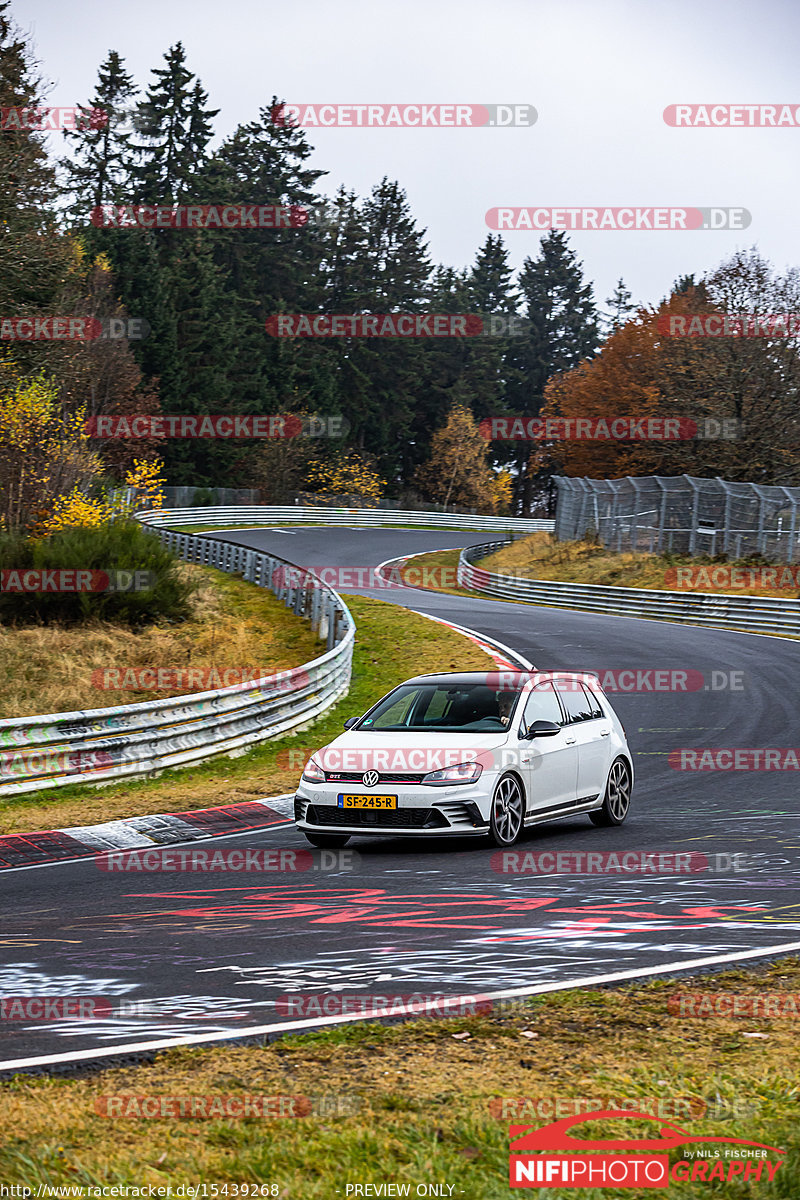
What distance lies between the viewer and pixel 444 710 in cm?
1241

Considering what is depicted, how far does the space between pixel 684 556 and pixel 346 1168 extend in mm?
41013

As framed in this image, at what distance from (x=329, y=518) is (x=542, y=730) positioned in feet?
210

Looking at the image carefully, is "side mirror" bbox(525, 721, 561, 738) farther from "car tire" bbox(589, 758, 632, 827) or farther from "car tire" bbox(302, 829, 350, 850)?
"car tire" bbox(302, 829, 350, 850)

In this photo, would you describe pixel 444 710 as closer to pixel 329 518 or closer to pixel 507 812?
pixel 507 812

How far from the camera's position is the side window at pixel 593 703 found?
1330cm

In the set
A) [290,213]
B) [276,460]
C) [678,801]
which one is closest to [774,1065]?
[678,801]

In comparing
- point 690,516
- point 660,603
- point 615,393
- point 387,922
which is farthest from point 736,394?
point 387,922

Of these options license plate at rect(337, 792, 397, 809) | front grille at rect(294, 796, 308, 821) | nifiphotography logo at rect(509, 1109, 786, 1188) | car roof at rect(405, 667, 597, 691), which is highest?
car roof at rect(405, 667, 597, 691)

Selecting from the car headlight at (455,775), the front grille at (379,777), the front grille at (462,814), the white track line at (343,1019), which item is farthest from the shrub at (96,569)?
the white track line at (343,1019)

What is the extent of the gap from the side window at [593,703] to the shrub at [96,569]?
14.9 meters

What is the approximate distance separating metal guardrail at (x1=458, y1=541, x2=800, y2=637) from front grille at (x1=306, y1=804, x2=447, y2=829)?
24.5 m

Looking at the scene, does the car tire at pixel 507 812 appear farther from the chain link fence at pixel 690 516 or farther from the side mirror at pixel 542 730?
the chain link fence at pixel 690 516

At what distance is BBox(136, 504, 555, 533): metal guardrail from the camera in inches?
2626

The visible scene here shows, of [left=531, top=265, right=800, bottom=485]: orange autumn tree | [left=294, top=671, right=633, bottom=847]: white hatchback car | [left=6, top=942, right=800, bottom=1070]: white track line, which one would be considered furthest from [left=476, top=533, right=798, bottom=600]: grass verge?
[left=6, top=942, right=800, bottom=1070]: white track line
